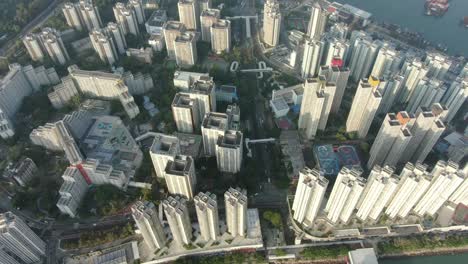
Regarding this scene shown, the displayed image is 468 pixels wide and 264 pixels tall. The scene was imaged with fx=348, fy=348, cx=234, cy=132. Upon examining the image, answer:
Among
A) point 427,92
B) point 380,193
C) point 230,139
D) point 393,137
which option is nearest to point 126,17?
point 230,139

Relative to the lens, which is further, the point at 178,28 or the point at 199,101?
the point at 178,28

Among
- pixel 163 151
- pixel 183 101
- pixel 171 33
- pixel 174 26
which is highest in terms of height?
pixel 174 26

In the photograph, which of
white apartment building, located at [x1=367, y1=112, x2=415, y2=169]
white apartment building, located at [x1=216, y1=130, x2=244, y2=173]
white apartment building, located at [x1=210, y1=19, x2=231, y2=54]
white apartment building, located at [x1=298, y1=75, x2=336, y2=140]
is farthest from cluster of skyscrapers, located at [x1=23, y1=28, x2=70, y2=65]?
white apartment building, located at [x1=367, y1=112, x2=415, y2=169]

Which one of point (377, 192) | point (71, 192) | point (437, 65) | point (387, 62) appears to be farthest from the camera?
point (387, 62)

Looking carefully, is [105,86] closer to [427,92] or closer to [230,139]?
[230,139]

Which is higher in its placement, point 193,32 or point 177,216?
point 193,32

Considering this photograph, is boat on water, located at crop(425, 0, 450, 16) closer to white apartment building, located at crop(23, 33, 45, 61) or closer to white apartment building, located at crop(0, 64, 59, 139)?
white apartment building, located at crop(0, 64, 59, 139)

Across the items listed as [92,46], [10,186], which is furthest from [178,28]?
[10,186]

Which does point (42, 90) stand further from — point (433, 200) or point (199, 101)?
point (433, 200)
